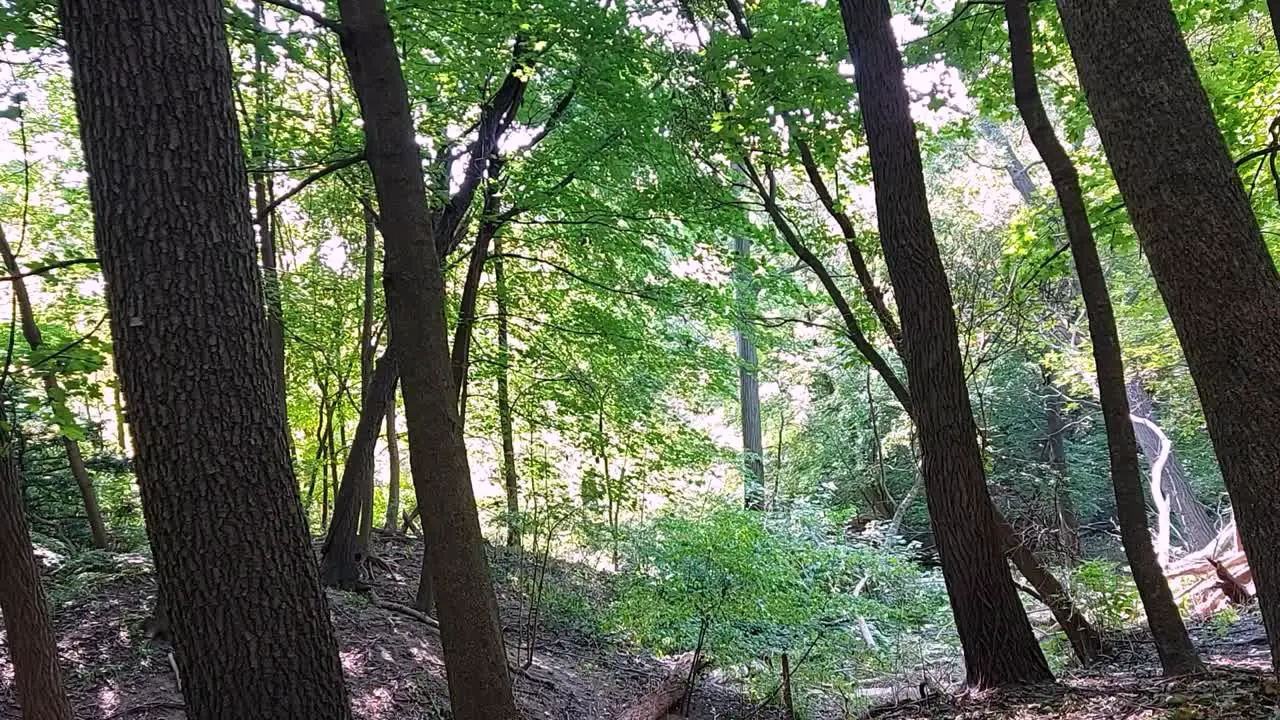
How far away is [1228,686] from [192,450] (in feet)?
15.1

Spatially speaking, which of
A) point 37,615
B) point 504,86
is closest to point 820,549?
point 504,86

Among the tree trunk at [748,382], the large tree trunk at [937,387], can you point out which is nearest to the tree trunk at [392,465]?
the tree trunk at [748,382]

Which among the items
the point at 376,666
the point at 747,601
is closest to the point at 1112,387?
the point at 747,601

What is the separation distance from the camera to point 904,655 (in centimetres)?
794

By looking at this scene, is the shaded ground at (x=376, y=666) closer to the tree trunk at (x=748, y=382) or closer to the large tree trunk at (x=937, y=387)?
the tree trunk at (x=748, y=382)

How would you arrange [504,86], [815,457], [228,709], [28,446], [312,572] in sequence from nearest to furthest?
[228,709] < [312,572] < [28,446] < [504,86] < [815,457]

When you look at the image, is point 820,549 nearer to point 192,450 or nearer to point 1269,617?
point 1269,617

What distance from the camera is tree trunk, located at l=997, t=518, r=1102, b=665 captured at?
19.6 feet

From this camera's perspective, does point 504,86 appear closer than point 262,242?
Yes

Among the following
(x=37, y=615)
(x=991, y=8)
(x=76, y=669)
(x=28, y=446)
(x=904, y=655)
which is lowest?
(x=904, y=655)

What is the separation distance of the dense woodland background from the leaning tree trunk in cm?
1

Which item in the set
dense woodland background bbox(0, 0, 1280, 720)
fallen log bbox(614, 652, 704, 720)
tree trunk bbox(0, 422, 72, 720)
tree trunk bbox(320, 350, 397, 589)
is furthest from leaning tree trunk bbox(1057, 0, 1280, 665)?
tree trunk bbox(320, 350, 397, 589)

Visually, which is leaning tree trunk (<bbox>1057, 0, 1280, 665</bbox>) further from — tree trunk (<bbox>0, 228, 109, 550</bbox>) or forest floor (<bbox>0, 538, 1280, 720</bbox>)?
tree trunk (<bbox>0, 228, 109, 550</bbox>)

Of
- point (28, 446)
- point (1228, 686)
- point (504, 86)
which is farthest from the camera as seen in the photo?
point (504, 86)
